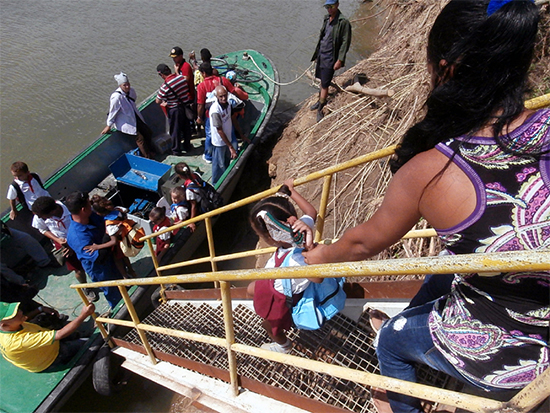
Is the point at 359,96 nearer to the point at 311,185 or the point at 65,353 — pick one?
the point at 311,185

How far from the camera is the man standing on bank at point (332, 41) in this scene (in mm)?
6547

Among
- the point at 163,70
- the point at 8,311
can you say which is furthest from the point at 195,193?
the point at 163,70

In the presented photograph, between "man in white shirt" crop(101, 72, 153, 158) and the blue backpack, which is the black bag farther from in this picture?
the blue backpack

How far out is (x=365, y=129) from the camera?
6246mm

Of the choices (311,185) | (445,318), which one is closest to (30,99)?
(311,185)

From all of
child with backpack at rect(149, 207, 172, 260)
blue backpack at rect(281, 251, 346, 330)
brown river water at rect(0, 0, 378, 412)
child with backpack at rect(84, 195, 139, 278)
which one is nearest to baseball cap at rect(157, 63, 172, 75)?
child with backpack at rect(149, 207, 172, 260)

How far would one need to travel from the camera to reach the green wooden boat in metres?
4.05

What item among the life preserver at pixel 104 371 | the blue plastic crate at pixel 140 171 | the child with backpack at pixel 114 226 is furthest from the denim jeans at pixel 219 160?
the life preserver at pixel 104 371

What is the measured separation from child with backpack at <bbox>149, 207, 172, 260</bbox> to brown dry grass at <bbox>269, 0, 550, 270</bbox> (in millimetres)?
2185

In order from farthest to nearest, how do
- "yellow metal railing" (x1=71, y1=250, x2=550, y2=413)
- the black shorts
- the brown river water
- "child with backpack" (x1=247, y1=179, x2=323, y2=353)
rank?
the brown river water < the black shorts < "child with backpack" (x1=247, y1=179, x2=323, y2=353) < "yellow metal railing" (x1=71, y1=250, x2=550, y2=413)

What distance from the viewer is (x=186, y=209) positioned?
505 centimetres

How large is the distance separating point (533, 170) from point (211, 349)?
293cm

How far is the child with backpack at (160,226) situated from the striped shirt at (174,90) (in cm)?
260

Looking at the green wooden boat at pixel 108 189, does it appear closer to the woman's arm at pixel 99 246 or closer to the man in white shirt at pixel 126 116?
the man in white shirt at pixel 126 116
